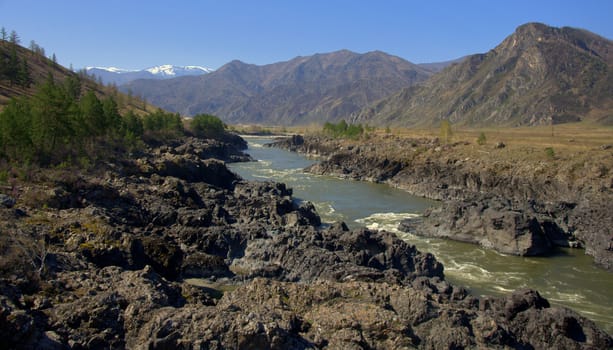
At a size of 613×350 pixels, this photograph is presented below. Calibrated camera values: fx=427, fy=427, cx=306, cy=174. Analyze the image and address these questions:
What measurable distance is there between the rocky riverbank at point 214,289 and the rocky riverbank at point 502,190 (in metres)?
11.6

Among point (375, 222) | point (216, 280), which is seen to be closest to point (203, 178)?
point (375, 222)

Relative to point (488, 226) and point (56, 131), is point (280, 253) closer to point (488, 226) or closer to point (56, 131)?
point (488, 226)

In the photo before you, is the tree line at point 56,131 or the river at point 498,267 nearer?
the river at point 498,267

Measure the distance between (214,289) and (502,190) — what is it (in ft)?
160

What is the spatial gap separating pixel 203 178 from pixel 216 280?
33.3 meters

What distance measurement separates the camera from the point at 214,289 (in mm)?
23172

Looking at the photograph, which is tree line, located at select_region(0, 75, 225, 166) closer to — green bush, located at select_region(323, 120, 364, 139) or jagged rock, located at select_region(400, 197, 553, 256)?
jagged rock, located at select_region(400, 197, 553, 256)

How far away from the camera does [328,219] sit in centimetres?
4438

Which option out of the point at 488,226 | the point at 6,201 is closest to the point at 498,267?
the point at 488,226

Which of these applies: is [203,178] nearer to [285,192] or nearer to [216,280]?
[285,192]

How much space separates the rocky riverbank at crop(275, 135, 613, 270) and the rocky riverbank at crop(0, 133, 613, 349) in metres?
11.6

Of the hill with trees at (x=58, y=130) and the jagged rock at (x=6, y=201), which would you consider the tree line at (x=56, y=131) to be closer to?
the hill with trees at (x=58, y=130)

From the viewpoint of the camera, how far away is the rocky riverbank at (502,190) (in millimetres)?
35625

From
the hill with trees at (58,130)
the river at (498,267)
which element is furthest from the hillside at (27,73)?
the river at (498,267)
